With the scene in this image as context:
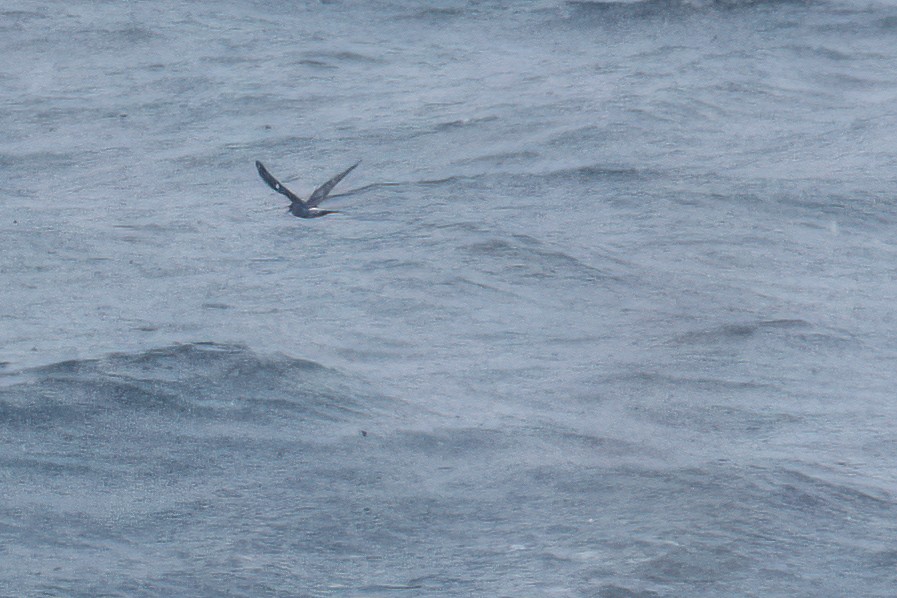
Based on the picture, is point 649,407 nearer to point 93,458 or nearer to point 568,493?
point 568,493

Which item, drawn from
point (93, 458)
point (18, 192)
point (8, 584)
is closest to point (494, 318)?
point (93, 458)

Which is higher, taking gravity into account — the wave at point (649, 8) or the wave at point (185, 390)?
the wave at point (649, 8)

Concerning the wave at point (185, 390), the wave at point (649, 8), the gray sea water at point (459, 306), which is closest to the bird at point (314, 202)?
the gray sea water at point (459, 306)

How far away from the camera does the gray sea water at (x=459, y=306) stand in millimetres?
3646

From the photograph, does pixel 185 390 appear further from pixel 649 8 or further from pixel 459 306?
pixel 649 8

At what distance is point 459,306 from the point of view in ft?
17.4

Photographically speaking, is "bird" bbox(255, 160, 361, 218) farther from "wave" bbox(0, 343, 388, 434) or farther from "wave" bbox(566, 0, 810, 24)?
"wave" bbox(566, 0, 810, 24)

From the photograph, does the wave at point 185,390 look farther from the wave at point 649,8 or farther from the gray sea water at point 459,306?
the wave at point 649,8

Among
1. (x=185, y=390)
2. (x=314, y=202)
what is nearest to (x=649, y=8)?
(x=314, y=202)

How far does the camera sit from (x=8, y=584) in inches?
134

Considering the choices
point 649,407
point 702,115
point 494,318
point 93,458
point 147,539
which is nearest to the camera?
point 147,539

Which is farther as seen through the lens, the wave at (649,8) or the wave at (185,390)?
the wave at (649,8)

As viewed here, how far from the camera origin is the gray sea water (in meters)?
3.65

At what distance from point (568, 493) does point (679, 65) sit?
16.7ft
